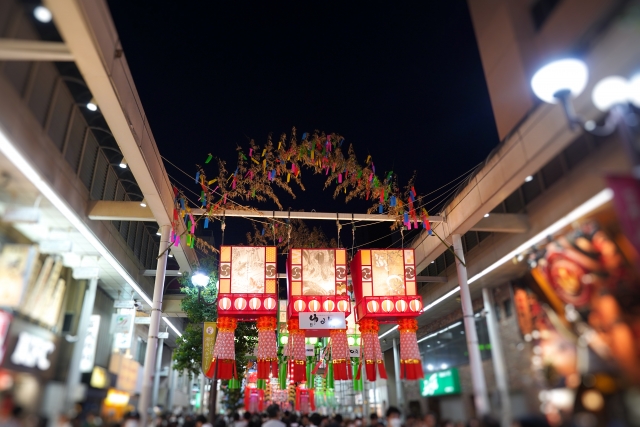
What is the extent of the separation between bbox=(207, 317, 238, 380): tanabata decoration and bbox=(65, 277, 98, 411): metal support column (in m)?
4.31


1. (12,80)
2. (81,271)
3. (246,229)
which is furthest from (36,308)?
(246,229)

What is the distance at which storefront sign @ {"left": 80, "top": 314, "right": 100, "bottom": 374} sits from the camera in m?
8.08

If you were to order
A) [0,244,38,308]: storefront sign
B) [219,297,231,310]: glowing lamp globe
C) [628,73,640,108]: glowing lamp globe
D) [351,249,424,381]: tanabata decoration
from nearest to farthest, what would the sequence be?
[628,73,640,108]: glowing lamp globe, [0,244,38,308]: storefront sign, [219,297,231,310]: glowing lamp globe, [351,249,424,381]: tanabata decoration

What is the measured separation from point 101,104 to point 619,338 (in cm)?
835

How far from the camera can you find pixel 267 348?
13016 mm

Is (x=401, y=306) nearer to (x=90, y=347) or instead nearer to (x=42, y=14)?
(x=90, y=347)

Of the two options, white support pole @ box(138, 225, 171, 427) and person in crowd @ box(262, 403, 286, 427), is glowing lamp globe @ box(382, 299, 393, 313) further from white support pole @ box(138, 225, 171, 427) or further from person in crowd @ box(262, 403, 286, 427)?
white support pole @ box(138, 225, 171, 427)

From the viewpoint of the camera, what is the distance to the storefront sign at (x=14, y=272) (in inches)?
242

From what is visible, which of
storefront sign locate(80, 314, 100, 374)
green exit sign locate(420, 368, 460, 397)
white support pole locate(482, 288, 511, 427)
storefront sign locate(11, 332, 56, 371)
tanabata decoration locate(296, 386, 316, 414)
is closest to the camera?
white support pole locate(482, 288, 511, 427)

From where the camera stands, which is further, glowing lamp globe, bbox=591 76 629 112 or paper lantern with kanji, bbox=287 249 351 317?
paper lantern with kanji, bbox=287 249 351 317

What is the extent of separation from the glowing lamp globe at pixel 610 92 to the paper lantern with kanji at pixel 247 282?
32.3 ft

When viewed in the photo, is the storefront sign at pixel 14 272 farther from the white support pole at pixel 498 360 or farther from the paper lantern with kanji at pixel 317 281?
the paper lantern with kanji at pixel 317 281

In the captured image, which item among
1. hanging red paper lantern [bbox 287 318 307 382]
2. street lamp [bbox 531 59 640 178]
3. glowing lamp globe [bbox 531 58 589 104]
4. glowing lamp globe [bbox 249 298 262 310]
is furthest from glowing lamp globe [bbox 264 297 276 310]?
glowing lamp globe [bbox 531 58 589 104]

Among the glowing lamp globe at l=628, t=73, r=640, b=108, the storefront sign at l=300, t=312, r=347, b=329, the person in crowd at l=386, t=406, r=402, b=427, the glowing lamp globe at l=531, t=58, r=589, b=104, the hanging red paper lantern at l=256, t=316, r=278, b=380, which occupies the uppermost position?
the glowing lamp globe at l=531, t=58, r=589, b=104
